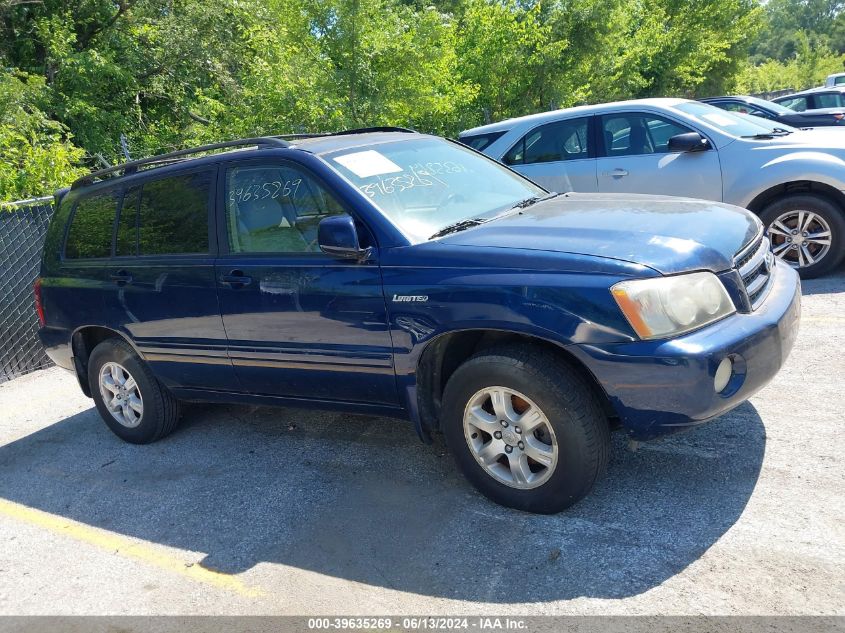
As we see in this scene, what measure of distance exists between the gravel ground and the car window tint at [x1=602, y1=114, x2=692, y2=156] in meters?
2.87

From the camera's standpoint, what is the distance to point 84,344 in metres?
5.40

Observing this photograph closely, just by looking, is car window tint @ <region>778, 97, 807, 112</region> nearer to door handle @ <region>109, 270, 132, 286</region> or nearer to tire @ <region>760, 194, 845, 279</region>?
tire @ <region>760, 194, 845, 279</region>

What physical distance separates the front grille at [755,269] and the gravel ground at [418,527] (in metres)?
0.84

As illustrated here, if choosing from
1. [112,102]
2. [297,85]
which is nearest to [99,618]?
[297,85]

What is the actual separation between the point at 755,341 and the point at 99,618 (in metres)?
3.13

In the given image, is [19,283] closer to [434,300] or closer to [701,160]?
[434,300]

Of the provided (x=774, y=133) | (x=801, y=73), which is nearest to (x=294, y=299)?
(x=774, y=133)

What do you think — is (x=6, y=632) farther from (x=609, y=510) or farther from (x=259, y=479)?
(x=609, y=510)

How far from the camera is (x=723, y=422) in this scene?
4.19 meters

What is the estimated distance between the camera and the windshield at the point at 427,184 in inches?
154

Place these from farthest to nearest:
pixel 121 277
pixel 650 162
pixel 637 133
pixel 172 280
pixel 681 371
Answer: pixel 637 133, pixel 650 162, pixel 121 277, pixel 172 280, pixel 681 371

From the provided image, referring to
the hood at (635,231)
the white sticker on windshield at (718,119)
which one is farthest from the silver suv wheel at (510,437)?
the white sticker on windshield at (718,119)

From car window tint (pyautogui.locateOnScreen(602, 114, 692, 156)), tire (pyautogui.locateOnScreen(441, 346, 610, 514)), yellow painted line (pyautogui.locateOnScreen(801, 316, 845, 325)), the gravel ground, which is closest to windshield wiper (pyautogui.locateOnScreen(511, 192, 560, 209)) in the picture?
tire (pyautogui.locateOnScreen(441, 346, 610, 514))

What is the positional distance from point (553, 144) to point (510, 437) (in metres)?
5.09
